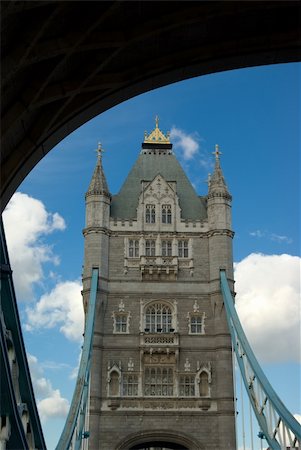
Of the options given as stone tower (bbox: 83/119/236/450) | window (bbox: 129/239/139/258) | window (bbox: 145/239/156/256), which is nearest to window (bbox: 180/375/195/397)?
stone tower (bbox: 83/119/236/450)

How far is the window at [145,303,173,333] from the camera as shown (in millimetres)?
46125

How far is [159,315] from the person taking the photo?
153 feet

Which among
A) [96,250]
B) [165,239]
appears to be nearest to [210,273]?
[165,239]

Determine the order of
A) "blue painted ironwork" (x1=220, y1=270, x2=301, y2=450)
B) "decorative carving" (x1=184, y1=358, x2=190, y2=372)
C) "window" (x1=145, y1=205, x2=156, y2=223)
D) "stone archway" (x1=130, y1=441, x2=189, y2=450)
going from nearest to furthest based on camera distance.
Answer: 1. "blue painted ironwork" (x1=220, y1=270, x2=301, y2=450)
2. "stone archway" (x1=130, y1=441, x2=189, y2=450)
3. "decorative carving" (x1=184, y1=358, x2=190, y2=372)
4. "window" (x1=145, y1=205, x2=156, y2=223)

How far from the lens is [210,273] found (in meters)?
48.0

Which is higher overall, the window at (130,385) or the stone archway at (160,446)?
the window at (130,385)

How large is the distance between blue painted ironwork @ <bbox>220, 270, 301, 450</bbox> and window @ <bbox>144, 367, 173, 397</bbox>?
4.55 meters

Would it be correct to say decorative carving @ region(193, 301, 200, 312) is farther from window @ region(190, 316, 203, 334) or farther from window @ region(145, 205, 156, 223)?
window @ region(145, 205, 156, 223)

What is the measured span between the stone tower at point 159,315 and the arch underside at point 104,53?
109ft

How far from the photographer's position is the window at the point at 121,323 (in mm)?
45938

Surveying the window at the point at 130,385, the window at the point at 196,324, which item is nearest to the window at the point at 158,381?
the window at the point at 130,385

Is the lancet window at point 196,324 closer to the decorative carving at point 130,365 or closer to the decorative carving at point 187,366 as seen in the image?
the decorative carving at point 187,366

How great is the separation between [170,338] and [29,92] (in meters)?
35.2

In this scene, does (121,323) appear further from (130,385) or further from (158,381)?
(158,381)
